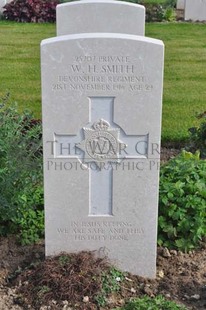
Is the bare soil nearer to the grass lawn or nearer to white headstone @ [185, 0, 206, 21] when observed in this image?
the grass lawn

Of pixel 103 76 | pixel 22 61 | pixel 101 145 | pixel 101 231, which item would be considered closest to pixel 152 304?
pixel 101 231

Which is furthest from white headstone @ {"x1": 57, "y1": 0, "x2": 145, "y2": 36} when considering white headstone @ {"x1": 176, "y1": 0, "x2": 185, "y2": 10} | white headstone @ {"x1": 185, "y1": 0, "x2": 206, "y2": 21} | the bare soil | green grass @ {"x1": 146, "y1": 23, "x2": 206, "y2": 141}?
white headstone @ {"x1": 176, "y1": 0, "x2": 185, "y2": 10}

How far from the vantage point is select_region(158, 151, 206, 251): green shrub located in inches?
177

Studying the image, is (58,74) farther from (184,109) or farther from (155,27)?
(155,27)

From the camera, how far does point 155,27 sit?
536 inches

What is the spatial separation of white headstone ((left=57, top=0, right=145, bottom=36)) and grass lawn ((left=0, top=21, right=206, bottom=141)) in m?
1.91

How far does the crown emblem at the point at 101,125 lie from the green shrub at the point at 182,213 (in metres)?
0.84

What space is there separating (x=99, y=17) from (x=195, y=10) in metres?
10.1

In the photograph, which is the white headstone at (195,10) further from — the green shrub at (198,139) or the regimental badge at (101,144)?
the regimental badge at (101,144)

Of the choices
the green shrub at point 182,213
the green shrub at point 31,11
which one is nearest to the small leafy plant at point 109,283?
the green shrub at point 182,213

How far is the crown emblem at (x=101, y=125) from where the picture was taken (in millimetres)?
3922

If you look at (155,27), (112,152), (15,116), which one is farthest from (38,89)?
(155,27)

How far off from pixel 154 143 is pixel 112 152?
256mm

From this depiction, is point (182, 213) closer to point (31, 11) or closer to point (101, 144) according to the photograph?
point (101, 144)
